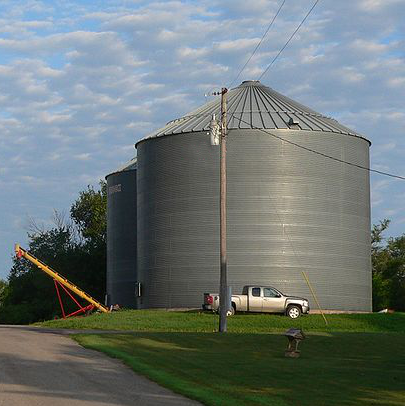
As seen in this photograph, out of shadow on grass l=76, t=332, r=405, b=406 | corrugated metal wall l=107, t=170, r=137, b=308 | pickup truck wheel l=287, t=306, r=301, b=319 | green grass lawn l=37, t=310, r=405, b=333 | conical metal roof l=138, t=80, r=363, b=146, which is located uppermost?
conical metal roof l=138, t=80, r=363, b=146

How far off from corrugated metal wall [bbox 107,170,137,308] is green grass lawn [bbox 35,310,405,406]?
20808 millimetres

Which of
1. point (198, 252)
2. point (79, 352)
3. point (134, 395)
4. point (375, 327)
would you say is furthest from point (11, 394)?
point (198, 252)

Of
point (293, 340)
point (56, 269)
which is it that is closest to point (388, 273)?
point (56, 269)

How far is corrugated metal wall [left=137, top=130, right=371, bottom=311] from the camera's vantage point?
52.8 m

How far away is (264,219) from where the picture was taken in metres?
52.9

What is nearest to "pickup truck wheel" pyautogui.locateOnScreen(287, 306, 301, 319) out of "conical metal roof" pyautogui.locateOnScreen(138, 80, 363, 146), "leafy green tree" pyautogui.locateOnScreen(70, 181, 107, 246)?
"conical metal roof" pyautogui.locateOnScreen(138, 80, 363, 146)

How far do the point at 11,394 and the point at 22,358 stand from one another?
7.71m

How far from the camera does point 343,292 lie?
53938 millimetres

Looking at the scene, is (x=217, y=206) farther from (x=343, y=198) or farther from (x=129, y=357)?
(x=129, y=357)

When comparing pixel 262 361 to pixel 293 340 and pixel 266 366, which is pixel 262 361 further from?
pixel 293 340

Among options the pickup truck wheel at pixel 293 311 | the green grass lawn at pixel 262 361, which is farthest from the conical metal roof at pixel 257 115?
the green grass lawn at pixel 262 361

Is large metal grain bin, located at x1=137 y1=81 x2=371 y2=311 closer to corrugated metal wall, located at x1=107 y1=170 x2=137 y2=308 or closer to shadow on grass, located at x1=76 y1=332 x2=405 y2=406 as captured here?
corrugated metal wall, located at x1=107 y1=170 x2=137 y2=308

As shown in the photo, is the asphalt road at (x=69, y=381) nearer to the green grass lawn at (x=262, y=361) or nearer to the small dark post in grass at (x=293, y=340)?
the green grass lawn at (x=262, y=361)

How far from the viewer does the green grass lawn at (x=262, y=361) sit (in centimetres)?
1886
